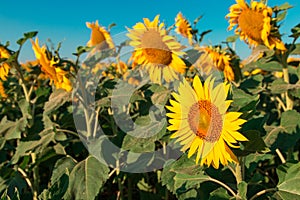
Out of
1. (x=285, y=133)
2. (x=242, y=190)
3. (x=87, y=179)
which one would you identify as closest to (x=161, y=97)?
(x=87, y=179)

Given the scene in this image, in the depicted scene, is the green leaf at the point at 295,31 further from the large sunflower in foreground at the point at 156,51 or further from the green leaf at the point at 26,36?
the green leaf at the point at 26,36

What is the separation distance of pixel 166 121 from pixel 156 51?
2.12ft

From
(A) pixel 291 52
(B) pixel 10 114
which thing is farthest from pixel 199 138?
(B) pixel 10 114

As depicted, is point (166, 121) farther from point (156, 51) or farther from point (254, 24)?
point (254, 24)

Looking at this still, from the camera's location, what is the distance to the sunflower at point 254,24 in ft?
8.27

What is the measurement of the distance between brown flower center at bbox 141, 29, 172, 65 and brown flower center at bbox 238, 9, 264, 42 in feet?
2.04

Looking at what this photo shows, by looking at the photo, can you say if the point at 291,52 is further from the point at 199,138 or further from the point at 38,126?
the point at 38,126

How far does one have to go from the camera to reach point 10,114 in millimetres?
3867

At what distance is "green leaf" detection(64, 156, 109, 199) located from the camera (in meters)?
1.96

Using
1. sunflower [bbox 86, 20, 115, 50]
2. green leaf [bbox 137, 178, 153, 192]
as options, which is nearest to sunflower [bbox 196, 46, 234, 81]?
green leaf [bbox 137, 178, 153, 192]

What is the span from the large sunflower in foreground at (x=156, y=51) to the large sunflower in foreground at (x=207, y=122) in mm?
916

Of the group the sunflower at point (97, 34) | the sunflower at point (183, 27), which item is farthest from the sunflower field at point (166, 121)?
the sunflower at point (183, 27)

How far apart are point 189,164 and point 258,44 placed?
1.39 metres

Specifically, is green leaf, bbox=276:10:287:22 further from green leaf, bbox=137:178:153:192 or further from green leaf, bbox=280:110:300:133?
green leaf, bbox=137:178:153:192
